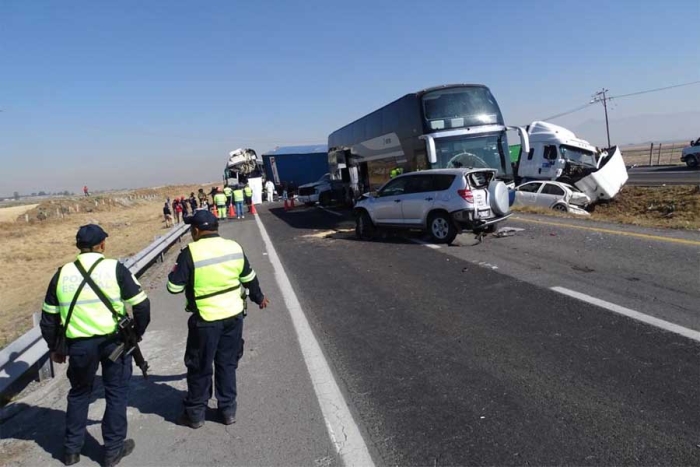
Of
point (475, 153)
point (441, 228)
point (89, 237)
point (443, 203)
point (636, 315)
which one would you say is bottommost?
point (636, 315)

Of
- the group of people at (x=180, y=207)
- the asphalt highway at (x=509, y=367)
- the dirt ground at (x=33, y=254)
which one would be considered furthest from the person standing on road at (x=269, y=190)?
the asphalt highway at (x=509, y=367)

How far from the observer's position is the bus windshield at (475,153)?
1333 cm

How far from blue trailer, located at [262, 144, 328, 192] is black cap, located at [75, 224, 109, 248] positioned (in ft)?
110

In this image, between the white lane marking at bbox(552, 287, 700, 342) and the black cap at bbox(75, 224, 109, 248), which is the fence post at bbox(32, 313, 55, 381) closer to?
the black cap at bbox(75, 224, 109, 248)

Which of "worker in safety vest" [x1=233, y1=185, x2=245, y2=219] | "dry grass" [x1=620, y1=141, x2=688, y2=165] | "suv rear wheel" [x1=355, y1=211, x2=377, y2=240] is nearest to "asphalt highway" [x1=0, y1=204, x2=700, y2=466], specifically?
"suv rear wheel" [x1=355, y1=211, x2=377, y2=240]

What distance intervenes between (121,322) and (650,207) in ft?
62.6

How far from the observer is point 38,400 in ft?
14.6

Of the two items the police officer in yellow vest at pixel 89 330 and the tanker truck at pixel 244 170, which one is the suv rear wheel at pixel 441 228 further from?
the tanker truck at pixel 244 170

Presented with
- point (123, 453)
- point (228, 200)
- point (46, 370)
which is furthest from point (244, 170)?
point (123, 453)

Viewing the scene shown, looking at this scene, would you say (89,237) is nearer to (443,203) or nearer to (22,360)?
(22,360)

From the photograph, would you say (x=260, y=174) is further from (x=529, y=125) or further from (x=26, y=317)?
(x=26, y=317)

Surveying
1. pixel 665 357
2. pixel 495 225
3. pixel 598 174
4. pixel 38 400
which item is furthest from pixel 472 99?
pixel 38 400

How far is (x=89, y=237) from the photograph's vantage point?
3398 mm

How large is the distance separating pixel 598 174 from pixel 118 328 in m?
19.5
